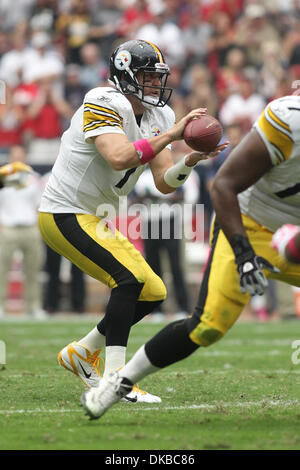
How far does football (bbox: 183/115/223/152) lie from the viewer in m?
3.85

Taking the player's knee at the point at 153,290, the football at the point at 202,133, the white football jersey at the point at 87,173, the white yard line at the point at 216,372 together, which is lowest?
the white yard line at the point at 216,372

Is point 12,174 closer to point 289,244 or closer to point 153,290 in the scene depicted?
point 153,290

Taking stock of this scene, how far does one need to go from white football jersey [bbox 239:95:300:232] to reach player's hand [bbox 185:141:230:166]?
427 millimetres

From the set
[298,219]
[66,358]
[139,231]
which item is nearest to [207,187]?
[139,231]

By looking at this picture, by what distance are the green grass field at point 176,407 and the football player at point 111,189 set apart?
0.29m

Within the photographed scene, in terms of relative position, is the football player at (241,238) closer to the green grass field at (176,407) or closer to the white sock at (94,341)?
the green grass field at (176,407)

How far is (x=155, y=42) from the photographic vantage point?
12.0 m

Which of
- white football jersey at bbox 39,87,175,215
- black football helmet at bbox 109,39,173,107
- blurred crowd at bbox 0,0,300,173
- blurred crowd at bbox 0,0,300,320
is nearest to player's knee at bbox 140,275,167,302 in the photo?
white football jersey at bbox 39,87,175,215

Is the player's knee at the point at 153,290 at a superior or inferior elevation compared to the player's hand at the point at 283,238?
inferior

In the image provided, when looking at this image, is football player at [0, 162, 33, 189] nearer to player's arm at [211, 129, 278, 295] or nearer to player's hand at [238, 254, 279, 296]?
player's arm at [211, 129, 278, 295]

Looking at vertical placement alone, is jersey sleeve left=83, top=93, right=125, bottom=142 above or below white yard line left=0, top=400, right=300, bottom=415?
above

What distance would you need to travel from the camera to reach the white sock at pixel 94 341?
4.48 metres

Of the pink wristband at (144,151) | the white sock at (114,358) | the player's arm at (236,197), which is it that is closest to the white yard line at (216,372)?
the white sock at (114,358)
